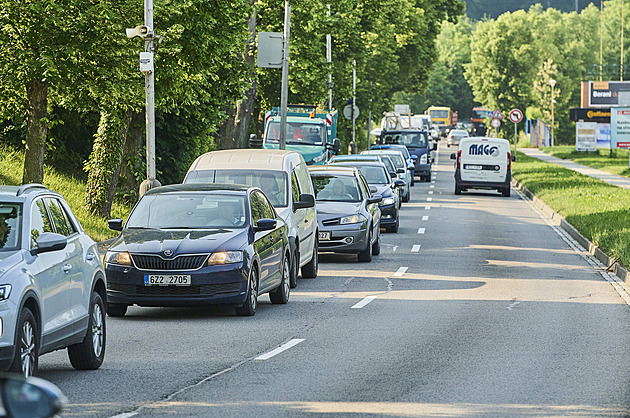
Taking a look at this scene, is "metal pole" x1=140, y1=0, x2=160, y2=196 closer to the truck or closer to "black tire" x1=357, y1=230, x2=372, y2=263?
"black tire" x1=357, y1=230, x2=372, y2=263

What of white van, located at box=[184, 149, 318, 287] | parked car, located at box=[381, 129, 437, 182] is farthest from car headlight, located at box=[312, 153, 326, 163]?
white van, located at box=[184, 149, 318, 287]

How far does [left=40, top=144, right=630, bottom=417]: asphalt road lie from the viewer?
748cm

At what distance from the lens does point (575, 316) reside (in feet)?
42.8

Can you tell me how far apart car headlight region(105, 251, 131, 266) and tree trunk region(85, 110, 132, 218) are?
40.6 feet

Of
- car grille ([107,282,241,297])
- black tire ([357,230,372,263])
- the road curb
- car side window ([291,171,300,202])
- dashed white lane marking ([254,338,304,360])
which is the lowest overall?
the road curb

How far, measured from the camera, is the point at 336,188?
2072cm

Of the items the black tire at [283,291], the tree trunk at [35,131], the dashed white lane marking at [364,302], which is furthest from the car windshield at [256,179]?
the tree trunk at [35,131]

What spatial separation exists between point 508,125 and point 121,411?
4386 inches

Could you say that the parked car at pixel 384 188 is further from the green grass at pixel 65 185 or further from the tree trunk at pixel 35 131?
the tree trunk at pixel 35 131

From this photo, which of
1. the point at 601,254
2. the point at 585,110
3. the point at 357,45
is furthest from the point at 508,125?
the point at 601,254

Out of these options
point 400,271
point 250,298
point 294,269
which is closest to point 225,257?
point 250,298

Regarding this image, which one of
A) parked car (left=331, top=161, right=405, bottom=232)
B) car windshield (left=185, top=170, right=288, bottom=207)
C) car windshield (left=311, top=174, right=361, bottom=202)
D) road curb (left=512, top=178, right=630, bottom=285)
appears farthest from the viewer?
parked car (left=331, top=161, right=405, bottom=232)

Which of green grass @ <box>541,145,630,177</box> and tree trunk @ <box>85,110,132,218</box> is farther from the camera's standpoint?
green grass @ <box>541,145,630,177</box>

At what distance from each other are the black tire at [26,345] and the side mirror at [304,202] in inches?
321
